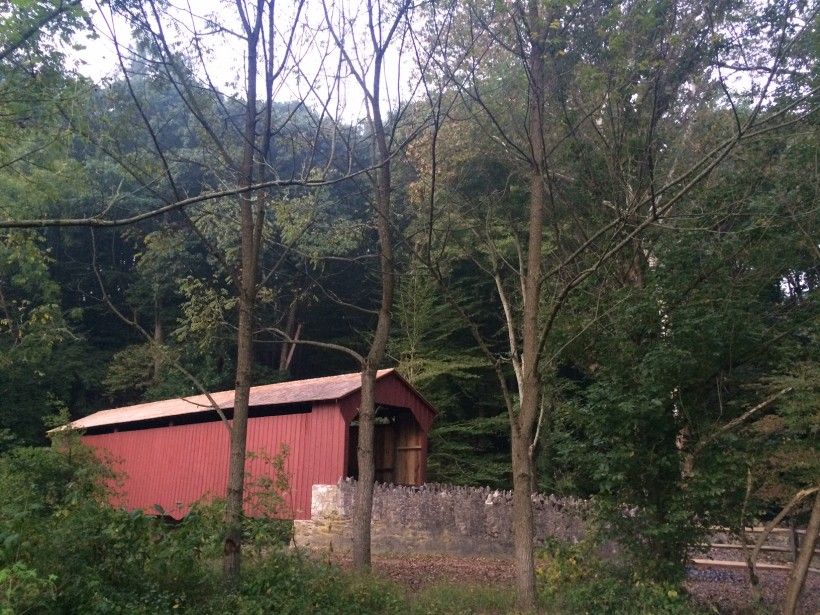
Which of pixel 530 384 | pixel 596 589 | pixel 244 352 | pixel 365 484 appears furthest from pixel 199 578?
pixel 596 589

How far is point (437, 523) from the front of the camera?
1325cm

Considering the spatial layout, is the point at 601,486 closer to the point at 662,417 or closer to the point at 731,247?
the point at 662,417

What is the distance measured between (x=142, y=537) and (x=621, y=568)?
15.7 ft

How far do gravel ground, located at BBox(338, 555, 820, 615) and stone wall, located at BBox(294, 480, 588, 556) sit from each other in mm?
633

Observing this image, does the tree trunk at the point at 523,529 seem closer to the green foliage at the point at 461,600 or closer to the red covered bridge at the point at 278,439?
the green foliage at the point at 461,600

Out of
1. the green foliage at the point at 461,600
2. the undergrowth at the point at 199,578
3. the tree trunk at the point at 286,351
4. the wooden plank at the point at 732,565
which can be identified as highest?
the tree trunk at the point at 286,351

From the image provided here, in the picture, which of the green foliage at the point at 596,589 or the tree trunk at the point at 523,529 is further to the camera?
the tree trunk at the point at 523,529

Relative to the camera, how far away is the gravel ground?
9.17m

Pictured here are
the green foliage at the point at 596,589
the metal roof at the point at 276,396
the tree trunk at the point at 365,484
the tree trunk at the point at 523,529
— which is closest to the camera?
the green foliage at the point at 596,589

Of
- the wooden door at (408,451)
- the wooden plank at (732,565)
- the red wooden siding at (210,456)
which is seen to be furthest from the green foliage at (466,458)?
the wooden plank at (732,565)

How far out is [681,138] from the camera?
40.1 ft

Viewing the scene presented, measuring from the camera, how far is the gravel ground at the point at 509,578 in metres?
9.17

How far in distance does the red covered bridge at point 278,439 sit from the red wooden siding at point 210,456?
0.02 metres

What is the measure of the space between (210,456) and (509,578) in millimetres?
8292
